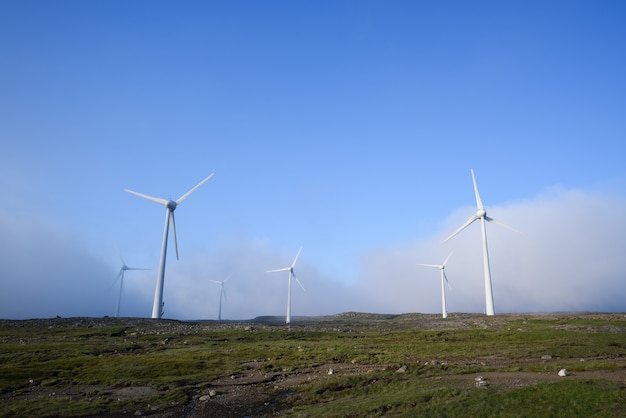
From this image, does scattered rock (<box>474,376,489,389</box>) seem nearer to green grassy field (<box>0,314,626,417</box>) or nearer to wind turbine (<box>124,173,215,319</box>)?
green grassy field (<box>0,314,626,417</box>)

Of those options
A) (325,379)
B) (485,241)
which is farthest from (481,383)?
(485,241)

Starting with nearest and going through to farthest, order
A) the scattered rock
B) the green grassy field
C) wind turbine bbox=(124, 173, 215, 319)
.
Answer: the green grassy field < the scattered rock < wind turbine bbox=(124, 173, 215, 319)

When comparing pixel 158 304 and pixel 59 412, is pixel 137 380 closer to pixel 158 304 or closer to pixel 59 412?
pixel 59 412

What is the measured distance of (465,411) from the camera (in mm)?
23594

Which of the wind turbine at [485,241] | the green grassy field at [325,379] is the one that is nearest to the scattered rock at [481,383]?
the green grassy field at [325,379]

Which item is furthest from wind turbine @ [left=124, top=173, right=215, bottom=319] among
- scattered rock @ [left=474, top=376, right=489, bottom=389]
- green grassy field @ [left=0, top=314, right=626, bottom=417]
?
scattered rock @ [left=474, top=376, right=489, bottom=389]

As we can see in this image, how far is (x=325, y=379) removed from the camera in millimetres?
36656

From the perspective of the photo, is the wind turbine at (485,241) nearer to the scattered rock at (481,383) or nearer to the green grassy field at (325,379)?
the green grassy field at (325,379)

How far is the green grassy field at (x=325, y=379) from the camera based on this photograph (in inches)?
996

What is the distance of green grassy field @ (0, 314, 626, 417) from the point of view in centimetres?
2530

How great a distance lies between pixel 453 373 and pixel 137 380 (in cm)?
2746

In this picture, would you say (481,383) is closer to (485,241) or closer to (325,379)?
(325,379)

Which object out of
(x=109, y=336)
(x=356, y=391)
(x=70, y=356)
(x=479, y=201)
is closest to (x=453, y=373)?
(x=356, y=391)

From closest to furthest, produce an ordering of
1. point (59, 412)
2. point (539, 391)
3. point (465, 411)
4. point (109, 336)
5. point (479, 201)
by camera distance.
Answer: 1. point (465, 411)
2. point (539, 391)
3. point (59, 412)
4. point (109, 336)
5. point (479, 201)
